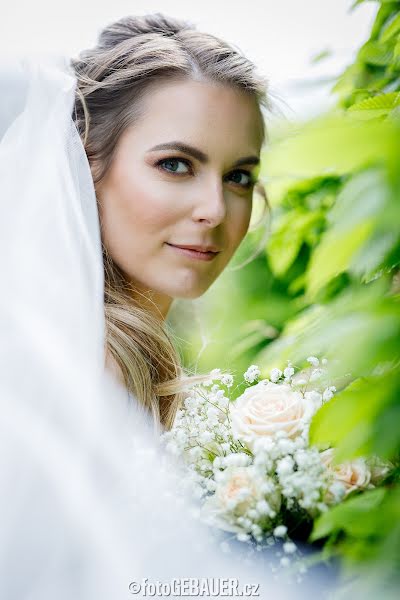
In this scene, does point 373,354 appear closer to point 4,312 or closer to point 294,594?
point 294,594

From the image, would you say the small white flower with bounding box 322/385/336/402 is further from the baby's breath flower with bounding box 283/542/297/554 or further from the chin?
the chin

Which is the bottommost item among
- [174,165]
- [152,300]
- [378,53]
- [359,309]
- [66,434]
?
[152,300]

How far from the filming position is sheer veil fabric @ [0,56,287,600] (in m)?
1.21

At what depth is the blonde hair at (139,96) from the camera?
1987 mm

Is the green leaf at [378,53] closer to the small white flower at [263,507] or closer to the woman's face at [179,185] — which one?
the woman's face at [179,185]

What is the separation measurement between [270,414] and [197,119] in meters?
1.02

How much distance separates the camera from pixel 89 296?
1609 mm

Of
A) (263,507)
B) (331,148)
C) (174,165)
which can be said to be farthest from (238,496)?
(174,165)

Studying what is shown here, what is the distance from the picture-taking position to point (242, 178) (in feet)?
7.09

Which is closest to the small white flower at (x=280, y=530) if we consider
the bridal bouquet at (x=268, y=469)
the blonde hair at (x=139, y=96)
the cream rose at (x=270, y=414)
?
the bridal bouquet at (x=268, y=469)

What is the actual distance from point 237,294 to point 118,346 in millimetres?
1230

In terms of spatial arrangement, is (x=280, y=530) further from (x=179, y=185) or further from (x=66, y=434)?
(x=179, y=185)

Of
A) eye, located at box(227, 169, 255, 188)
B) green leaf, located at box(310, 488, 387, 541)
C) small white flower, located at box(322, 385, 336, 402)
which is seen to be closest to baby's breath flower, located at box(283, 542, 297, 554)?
Answer: green leaf, located at box(310, 488, 387, 541)

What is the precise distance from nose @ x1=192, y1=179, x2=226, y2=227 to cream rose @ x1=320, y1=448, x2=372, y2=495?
100 centimetres
